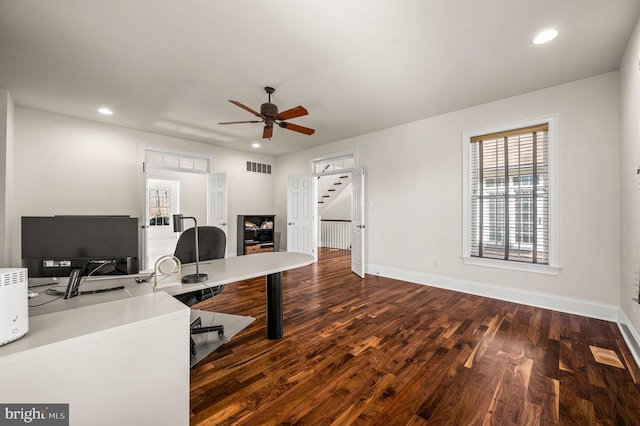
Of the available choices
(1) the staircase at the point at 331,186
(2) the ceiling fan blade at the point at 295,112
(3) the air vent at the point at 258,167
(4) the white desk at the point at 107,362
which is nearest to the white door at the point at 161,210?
(3) the air vent at the point at 258,167

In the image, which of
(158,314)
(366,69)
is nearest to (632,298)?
(366,69)

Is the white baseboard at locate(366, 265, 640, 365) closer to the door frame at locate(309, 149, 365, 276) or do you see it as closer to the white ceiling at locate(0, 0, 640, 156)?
the door frame at locate(309, 149, 365, 276)

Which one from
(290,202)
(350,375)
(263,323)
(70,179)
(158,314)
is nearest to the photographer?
(158,314)

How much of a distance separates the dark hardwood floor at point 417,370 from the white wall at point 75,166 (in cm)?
334

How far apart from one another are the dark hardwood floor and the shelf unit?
10.5 ft

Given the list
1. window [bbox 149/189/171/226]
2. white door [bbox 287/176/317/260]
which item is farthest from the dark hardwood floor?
window [bbox 149/189/171/226]

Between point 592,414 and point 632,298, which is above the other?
point 632,298

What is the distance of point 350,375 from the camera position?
1.91 metres

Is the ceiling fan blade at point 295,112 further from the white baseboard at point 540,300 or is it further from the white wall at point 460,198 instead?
the white baseboard at point 540,300

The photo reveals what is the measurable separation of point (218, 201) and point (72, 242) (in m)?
4.53

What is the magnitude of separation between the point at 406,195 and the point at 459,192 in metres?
0.88

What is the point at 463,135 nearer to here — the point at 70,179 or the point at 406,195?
the point at 406,195

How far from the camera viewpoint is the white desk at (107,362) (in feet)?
2.88

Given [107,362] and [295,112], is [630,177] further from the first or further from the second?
[107,362]
